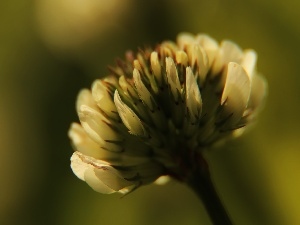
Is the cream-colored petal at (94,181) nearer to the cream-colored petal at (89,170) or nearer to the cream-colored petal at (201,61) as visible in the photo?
the cream-colored petal at (89,170)

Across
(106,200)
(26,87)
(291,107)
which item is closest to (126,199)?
(106,200)

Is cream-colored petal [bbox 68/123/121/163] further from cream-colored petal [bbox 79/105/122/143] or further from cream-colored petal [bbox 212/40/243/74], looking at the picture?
cream-colored petal [bbox 212/40/243/74]

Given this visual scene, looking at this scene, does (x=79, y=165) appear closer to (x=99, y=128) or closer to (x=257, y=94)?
(x=99, y=128)

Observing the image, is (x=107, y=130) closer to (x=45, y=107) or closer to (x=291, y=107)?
(x=291, y=107)

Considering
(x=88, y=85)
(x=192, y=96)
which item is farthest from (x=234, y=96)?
(x=88, y=85)

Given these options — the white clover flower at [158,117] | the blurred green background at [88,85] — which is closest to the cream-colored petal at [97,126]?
the white clover flower at [158,117]
